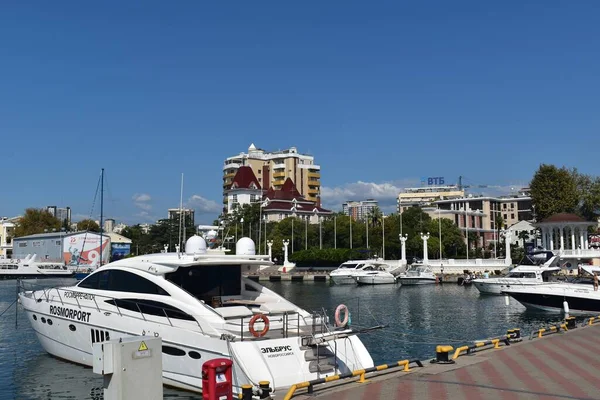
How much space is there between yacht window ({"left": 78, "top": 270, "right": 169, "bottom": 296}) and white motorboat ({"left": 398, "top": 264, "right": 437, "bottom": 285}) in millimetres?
57815

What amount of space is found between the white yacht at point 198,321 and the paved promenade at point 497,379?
217 cm

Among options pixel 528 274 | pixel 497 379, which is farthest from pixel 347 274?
pixel 497 379

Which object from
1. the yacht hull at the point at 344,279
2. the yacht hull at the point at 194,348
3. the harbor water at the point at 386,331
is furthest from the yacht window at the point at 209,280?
the yacht hull at the point at 344,279

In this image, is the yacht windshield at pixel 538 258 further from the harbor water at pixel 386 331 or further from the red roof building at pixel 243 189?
the red roof building at pixel 243 189

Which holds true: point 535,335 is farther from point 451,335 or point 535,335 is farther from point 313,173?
point 313,173

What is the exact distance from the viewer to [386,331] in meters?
29.8

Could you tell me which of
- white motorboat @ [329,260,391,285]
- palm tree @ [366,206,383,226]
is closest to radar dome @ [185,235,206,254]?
white motorboat @ [329,260,391,285]

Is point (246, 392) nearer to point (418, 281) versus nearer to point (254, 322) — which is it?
point (254, 322)

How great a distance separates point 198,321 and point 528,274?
41.9 metres

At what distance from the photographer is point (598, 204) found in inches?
3401

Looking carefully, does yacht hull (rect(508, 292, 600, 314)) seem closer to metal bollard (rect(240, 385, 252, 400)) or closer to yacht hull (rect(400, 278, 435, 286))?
metal bollard (rect(240, 385, 252, 400))

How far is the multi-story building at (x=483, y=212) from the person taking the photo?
130 m

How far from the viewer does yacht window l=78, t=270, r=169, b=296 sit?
17.4m

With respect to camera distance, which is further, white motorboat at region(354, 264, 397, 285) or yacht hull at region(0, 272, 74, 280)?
yacht hull at region(0, 272, 74, 280)
